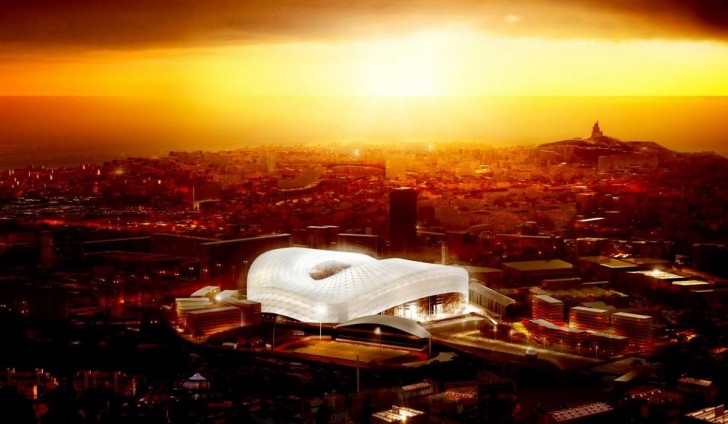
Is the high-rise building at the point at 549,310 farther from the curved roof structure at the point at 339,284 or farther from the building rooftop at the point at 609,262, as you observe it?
the building rooftop at the point at 609,262

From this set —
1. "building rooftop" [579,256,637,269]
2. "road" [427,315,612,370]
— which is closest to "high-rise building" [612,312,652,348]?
"road" [427,315,612,370]

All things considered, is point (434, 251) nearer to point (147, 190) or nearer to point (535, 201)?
point (535, 201)

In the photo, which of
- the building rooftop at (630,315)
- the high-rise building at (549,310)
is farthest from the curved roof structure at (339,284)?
the building rooftop at (630,315)

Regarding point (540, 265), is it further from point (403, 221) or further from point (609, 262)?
point (403, 221)

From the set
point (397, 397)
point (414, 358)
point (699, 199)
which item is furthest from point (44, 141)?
point (699, 199)

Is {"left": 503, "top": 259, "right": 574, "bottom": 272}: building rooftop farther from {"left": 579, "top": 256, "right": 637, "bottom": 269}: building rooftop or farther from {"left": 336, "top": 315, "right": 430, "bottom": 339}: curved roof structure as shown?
{"left": 336, "top": 315, "right": 430, "bottom": 339}: curved roof structure

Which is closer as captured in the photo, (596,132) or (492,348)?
(492,348)

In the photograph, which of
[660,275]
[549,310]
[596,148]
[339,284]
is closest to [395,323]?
[339,284]
